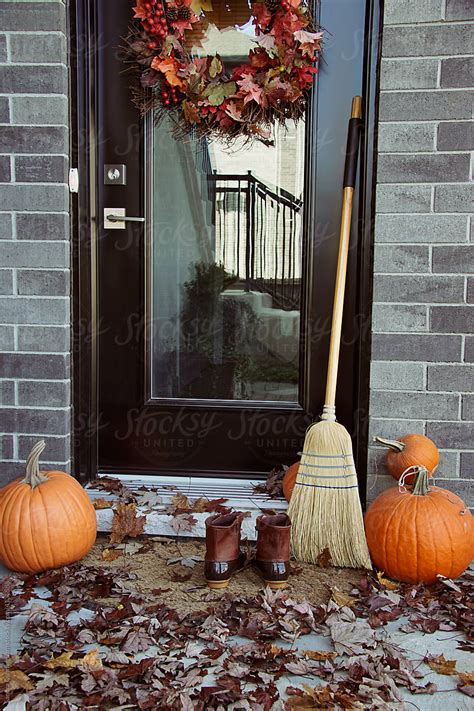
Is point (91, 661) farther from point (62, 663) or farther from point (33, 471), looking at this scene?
point (33, 471)

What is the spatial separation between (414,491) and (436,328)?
2.23ft

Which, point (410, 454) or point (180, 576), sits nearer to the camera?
point (180, 576)

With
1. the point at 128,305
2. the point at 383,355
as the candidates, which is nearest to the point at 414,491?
the point at 383,355

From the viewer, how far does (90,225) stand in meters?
2.78

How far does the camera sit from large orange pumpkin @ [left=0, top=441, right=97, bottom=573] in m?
2.21

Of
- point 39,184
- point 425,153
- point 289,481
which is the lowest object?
point 289,481

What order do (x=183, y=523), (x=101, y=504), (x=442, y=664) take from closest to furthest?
(x=442, y=664), (x=183, y=523), (x=101, y=504)

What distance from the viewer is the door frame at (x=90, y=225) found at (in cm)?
261

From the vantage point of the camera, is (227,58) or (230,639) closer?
(230,639)

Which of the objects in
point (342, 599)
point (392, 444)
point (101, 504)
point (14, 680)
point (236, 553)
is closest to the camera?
point (14, 680)

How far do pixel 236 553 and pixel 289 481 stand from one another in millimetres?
516

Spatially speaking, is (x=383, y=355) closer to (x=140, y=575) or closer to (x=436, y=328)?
(x=436, y=328)

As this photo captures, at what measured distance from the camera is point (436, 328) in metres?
2.55

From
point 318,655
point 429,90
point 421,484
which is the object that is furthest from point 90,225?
point 318,655
